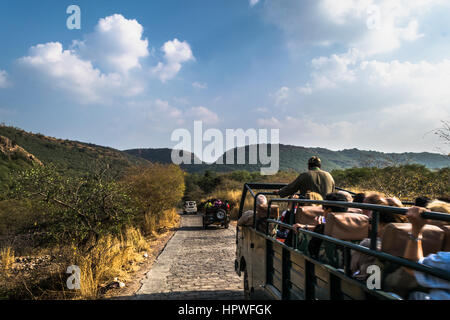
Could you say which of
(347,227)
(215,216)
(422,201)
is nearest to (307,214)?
(347,227)

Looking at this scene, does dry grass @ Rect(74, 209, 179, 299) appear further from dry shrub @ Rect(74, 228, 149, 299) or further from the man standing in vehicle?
the man standing in vehicle

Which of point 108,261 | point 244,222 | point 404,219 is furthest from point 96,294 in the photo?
point 404,219

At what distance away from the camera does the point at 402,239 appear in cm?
169

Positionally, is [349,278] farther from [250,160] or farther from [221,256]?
[250,160]

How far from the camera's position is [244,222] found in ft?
15.7

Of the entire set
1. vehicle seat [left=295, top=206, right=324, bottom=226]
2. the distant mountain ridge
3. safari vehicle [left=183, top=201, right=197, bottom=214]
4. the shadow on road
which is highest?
the distant mountain ridge

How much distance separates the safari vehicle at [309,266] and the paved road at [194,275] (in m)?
1.76

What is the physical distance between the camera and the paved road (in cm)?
597

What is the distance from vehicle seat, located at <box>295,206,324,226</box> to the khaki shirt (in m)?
1.20

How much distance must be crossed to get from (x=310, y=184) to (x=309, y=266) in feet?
6.80

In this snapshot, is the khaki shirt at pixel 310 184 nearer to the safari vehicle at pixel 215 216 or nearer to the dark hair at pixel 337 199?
the dark hair at pixel 337 199

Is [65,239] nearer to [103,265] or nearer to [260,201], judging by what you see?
[103,265]

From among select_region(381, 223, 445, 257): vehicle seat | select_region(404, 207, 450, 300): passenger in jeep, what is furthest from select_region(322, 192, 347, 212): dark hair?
select_region(404, 207, 450, 300): passenger in jeep

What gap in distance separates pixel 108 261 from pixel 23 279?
5.50 feet
